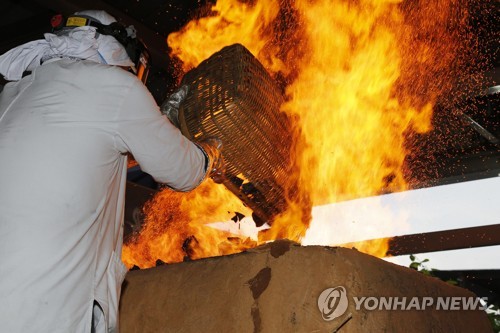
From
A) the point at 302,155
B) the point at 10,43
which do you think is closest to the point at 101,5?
the point at 10,43

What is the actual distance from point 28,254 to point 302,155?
1.87 m

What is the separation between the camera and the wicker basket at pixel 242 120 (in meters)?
2.29

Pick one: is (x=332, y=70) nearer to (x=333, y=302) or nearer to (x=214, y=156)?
(x=214, y=156)

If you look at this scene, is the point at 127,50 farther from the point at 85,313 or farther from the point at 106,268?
the point at 85,313

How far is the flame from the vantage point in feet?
10.9

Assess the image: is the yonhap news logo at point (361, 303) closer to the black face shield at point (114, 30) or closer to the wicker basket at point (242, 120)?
the wicker basket at point (242, 120)

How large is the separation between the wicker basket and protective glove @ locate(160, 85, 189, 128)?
0.09 feet

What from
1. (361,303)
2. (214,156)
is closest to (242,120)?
(214,156)

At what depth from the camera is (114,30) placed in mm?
1912

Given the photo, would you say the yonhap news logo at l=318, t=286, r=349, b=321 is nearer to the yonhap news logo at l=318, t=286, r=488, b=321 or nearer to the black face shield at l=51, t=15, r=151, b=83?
the yonhap news logo at l=318, t=286, r=488, b=321

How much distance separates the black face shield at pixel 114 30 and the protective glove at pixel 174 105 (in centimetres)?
38

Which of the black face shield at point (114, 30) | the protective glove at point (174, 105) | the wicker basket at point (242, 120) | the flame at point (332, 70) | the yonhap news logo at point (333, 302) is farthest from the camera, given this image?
the flame at point (332, 70)

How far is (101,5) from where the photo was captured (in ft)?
14.1

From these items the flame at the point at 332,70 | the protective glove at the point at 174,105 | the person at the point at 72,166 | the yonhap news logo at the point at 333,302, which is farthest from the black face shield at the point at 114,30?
the flame at the point at 332,70
